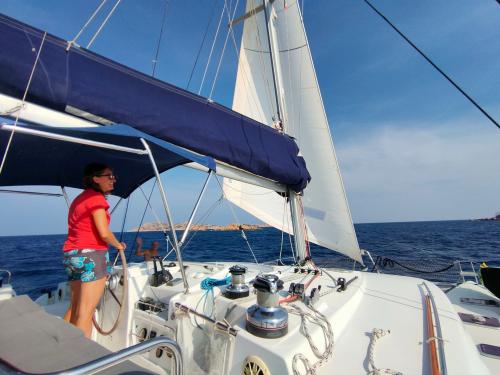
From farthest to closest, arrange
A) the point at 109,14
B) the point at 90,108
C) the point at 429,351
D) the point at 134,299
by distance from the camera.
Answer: the point at 109,14, the point at 134,299, the point at 90,108, the point at 429,351

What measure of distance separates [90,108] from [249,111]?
489 centimetres

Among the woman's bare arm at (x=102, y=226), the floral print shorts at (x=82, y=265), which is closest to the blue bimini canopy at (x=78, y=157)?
the woman's bare arm at (x=102, y=226)

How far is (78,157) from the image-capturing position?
3010 mm

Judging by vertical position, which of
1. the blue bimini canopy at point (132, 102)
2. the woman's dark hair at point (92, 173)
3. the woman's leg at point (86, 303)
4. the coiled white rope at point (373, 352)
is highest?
the blue bimini canopy at point (132, 102)

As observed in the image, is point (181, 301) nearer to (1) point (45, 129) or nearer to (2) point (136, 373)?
(2) point (136, 373)

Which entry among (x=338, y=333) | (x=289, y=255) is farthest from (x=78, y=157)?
(x=289, y=255)

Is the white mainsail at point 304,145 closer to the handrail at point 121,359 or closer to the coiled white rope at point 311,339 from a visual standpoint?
the coiled white rope at point 311,339

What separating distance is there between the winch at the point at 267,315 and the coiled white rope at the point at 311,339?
16 centimetres

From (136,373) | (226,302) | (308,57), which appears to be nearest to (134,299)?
(226,302)

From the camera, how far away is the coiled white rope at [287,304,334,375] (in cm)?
138

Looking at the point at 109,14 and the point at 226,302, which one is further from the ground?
the point at 109,14

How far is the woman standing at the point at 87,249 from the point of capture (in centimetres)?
209

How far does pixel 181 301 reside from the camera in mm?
2029

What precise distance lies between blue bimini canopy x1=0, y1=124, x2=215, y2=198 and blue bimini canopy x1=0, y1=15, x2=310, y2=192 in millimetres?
271
